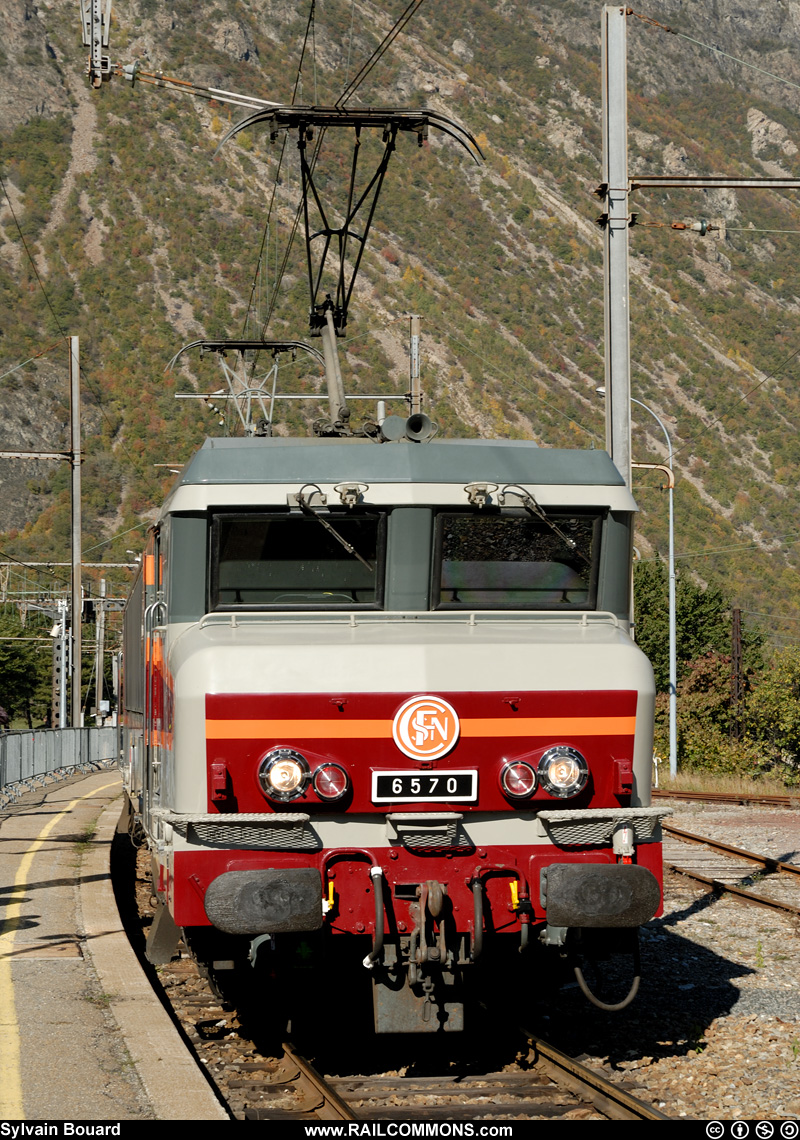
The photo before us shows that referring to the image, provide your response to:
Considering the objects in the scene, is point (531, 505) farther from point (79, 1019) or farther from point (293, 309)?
point (293, 309)

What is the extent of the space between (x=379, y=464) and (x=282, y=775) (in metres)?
2.00

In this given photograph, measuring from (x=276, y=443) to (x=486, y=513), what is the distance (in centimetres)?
138

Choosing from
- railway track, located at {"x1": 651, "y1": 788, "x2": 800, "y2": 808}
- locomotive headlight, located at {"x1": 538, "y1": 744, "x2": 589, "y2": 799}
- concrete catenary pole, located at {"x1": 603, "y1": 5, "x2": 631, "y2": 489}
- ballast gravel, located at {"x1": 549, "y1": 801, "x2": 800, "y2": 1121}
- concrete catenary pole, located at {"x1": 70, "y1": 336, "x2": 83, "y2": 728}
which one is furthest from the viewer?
concrete catenary pole, located at {"x1": 70, "y1": 336, "x2": 83, "y2": 728}

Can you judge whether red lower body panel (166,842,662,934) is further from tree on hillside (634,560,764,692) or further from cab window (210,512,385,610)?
tree on hillside (634,560,764,692)

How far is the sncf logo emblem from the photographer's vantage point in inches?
286

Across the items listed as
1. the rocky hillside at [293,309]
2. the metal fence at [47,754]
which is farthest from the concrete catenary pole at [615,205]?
the rocky hillside at [293,309]

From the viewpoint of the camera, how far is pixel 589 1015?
31.6 ft

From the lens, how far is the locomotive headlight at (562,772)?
7.38 meters

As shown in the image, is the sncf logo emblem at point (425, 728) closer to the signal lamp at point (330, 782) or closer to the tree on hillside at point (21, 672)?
the signal lamp at point (330, 782)

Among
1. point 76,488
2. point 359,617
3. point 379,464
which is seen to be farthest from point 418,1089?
point 76,488

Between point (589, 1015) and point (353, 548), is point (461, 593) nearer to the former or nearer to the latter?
point (353, 548)

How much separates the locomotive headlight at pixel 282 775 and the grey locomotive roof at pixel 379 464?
173 centimetres

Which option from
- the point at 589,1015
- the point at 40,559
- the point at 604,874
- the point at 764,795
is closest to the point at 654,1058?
the point at 589,1015
